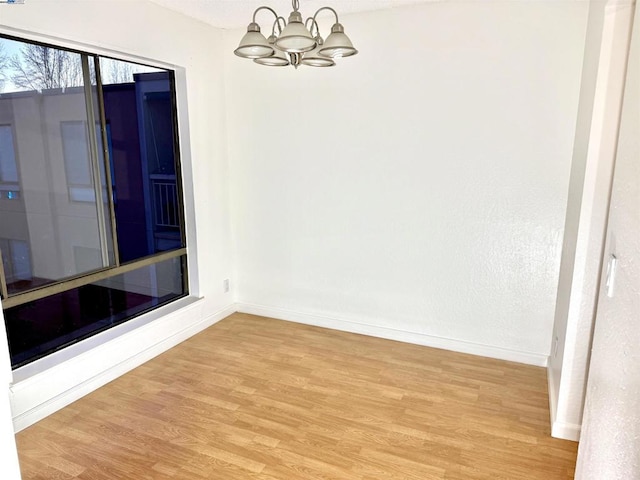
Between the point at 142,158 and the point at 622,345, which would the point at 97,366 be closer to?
the point at 142,158

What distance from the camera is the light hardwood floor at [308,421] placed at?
2.18 metres

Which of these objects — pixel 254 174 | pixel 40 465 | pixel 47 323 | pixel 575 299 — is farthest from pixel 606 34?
pixel 47 323

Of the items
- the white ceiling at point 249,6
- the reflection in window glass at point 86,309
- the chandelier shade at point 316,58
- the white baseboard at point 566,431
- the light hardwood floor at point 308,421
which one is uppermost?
the white ceiling at point 249,6

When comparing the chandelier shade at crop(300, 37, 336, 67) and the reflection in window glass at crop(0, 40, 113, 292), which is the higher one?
the chandelier shade at crop(300, 37, 336, 67)

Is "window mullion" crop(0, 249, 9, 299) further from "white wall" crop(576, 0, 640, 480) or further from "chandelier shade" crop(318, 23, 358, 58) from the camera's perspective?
"white wall" crop(576, 0, 640, 480)

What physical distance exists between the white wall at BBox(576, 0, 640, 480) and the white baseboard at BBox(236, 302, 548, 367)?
71.4 inches

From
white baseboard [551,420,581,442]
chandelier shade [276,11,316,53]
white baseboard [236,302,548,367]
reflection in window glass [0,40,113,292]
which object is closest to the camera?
chandelier shade [276,11,316,53]

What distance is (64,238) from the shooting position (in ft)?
9.34

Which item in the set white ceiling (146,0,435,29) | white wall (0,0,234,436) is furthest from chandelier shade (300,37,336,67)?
white wall (0,0,234,436)

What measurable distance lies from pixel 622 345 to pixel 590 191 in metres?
1.25

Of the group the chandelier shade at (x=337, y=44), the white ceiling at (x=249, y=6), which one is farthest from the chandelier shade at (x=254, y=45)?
the white ceiling at (x=249, y=6)

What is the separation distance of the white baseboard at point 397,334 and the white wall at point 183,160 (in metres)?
0.44

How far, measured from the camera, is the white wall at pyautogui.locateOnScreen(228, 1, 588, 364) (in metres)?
2.98

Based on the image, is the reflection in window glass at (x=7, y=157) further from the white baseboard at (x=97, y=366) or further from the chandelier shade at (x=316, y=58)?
the chandelier shade at (x=316, y=58)
